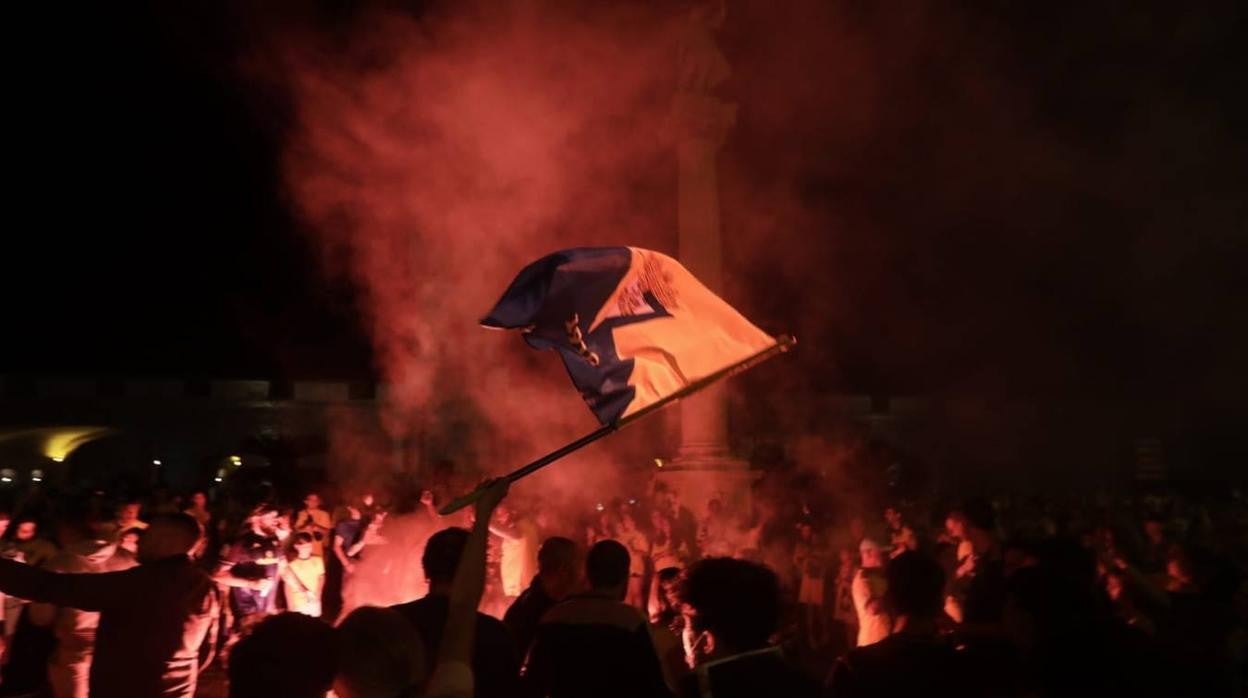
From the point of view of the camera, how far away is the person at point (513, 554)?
→ 771cm

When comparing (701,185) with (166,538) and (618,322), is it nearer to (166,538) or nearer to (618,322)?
(618,322)

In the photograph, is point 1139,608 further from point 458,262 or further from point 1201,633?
point 458,262

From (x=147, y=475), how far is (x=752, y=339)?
35.0 m

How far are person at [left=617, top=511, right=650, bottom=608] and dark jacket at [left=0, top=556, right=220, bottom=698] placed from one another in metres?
5.20

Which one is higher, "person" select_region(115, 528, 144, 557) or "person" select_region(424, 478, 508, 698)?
"person" select_region(115, 528, 144, 557)

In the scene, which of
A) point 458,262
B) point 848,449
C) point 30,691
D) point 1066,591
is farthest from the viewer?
point 848,449

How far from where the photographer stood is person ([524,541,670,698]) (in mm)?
2926

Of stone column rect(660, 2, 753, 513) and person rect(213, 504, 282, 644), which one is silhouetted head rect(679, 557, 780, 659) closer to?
person rect(213, 504, 282, 644)

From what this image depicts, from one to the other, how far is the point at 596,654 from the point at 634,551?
6.19m

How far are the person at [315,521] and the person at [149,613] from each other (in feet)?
15.1

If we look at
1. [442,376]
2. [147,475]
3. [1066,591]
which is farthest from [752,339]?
[147,475]

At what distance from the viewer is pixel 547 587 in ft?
12.8

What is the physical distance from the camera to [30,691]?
5516mm

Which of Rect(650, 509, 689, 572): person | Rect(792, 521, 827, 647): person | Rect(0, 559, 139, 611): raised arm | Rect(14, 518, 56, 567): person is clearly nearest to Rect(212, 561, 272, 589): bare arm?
Rect(14, 518, 56, 567): person
